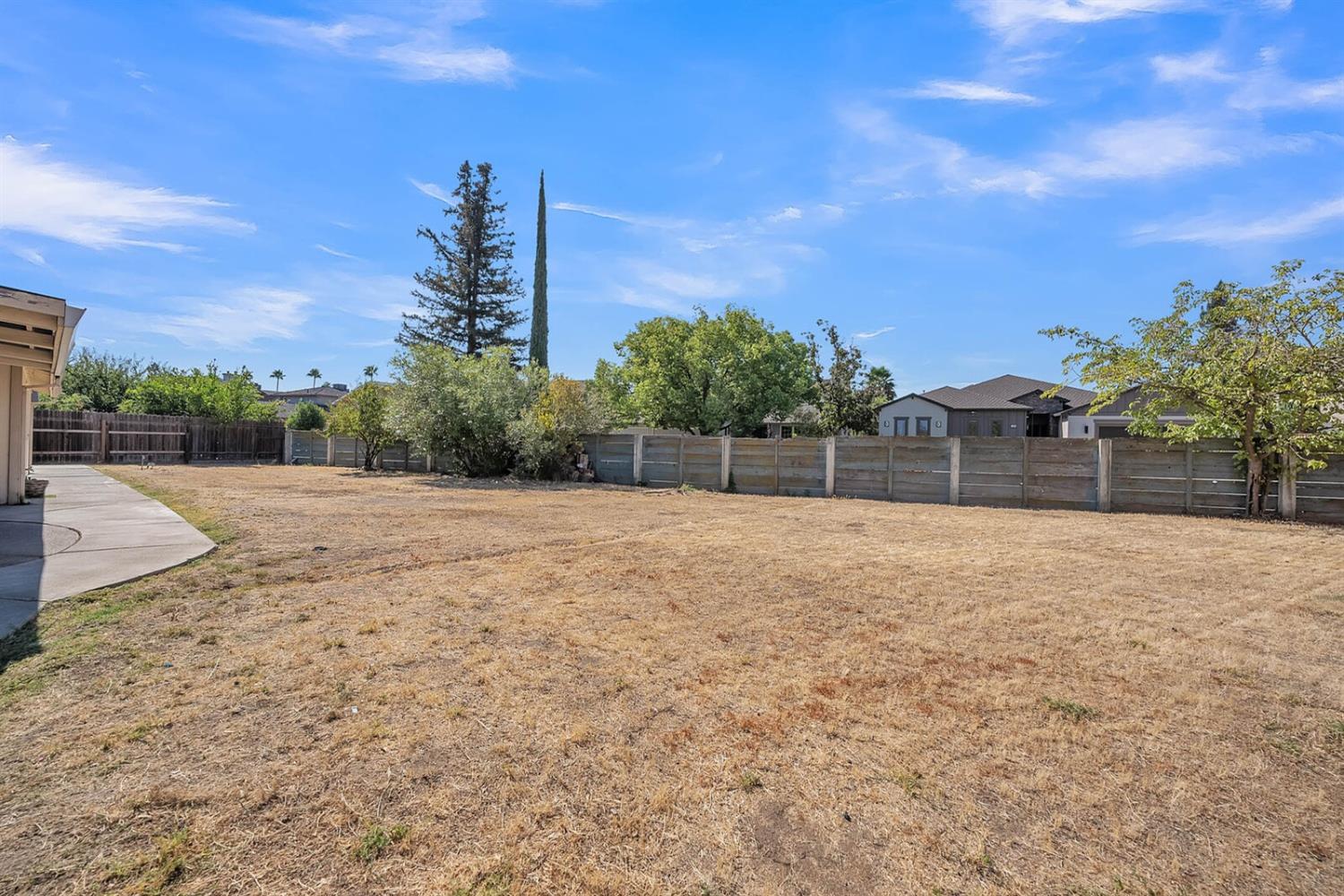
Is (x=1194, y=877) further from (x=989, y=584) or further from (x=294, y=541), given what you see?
(x=294, y=541)

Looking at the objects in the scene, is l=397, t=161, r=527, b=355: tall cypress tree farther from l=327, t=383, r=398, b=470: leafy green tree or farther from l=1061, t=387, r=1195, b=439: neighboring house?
l=1061, t=387, r=1195, b=439: neighboring house

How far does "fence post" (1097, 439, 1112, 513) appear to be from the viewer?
13234 millimetres

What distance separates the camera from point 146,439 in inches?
978

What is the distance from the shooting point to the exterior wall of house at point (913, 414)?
33897mm

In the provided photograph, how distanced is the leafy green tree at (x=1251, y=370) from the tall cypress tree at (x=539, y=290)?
28565mm

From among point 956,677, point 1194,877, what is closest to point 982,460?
point 956,677

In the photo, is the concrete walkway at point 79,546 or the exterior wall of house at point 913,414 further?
the exterior wall of house at point 913,414

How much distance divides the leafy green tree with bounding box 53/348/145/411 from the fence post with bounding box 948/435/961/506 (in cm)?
3786

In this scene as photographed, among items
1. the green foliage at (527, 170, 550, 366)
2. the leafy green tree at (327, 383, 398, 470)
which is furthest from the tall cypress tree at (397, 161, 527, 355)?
the leafy green tree at (327, 383, 398, 470)

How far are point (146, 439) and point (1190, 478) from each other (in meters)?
35.6

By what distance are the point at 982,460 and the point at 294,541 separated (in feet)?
46.2

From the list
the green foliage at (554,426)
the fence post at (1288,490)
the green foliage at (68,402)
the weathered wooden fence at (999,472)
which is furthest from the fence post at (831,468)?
the green foliage at (68,402)

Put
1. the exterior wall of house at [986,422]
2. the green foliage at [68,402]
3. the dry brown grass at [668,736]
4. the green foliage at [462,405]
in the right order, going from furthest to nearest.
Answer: the exterior wall of house at [986,422]
the green foliage at [68,402]
the green foliage at [462,405]
the dry brown grass at [668,736]

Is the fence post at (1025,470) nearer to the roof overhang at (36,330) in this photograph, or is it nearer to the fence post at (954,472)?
the fence post at (954,472)
